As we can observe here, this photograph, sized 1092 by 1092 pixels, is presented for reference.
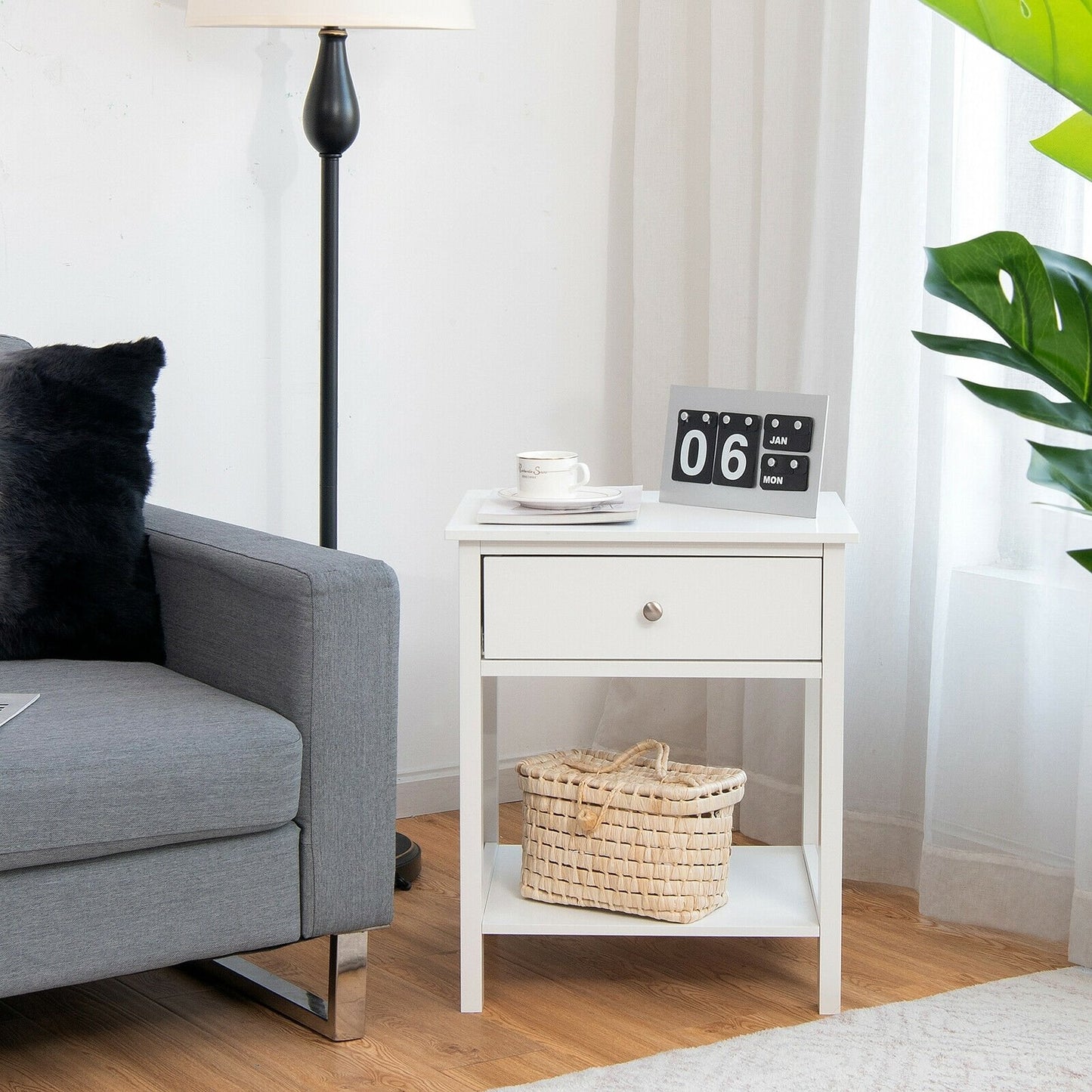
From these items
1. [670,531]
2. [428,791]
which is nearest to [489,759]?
[670,531]

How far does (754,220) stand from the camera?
2.35 meters

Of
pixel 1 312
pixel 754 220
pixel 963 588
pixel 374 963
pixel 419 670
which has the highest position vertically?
pixel 754 220

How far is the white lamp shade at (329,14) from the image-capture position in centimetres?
187

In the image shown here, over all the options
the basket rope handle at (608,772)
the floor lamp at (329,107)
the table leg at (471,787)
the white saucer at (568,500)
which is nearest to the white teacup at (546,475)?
the white saucer at (568,500)

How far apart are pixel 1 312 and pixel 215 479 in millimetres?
417

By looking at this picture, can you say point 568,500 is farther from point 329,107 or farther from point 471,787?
point 329,107

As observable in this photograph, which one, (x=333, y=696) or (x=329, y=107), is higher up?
(x=329, y=107)

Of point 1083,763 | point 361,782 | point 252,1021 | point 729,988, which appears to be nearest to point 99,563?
point 361,782

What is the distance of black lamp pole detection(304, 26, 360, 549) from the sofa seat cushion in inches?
22.9

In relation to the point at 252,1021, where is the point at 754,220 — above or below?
above

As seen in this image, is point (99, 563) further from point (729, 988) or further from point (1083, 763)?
point (1083, 763)

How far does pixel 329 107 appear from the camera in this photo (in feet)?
6.64

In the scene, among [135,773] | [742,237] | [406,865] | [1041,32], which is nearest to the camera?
[1041,32]

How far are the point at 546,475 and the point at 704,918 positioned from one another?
57 cm
